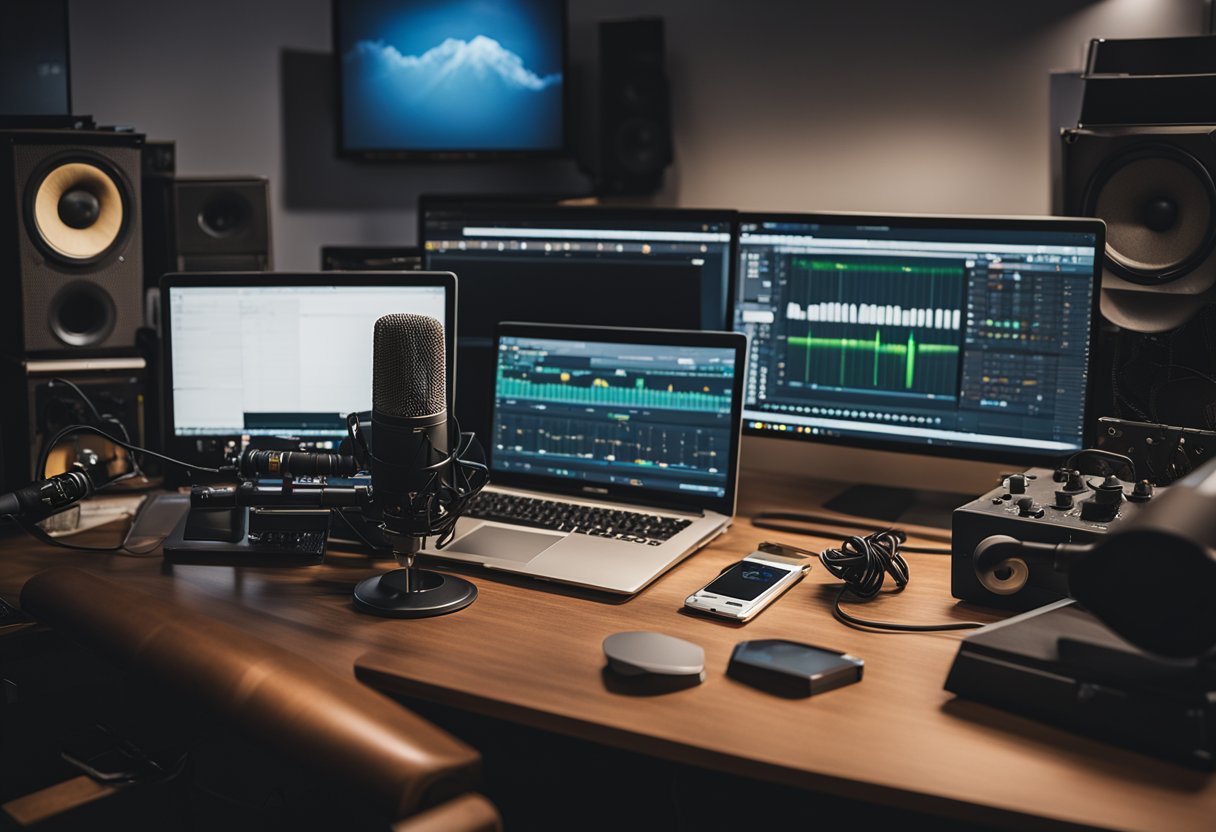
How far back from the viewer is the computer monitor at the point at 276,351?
5.89 ft

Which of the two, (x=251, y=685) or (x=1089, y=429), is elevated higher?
(x=1089, y=429)

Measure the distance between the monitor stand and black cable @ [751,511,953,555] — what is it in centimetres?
5

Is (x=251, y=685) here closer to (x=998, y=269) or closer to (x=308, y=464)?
(x=308, y=464)

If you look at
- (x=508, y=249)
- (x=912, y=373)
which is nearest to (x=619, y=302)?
(x=508, y=249)

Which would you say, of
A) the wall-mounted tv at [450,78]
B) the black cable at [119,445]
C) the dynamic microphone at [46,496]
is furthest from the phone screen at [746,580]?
the wall-mounted tv at [450,78]

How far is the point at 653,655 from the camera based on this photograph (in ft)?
4.12

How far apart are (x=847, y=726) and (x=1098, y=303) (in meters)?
0.85

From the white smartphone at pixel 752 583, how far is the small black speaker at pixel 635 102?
42.6 inches

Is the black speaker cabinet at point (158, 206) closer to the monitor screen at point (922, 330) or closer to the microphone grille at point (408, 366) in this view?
the microphone grille at point (408, 366)

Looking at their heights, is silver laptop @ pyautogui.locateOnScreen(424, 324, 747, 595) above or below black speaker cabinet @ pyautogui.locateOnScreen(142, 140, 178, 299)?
below

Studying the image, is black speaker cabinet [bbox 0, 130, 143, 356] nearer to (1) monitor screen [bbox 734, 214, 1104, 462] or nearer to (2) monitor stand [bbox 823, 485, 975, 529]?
(1) monitor screen [bbox 734, 214, 1104, 462]

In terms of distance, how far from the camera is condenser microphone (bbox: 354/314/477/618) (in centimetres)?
136

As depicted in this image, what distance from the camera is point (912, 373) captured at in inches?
71.0

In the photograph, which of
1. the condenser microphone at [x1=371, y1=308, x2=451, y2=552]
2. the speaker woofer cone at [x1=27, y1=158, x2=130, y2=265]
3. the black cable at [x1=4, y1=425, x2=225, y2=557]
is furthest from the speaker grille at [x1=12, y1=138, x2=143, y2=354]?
the condenser microphone at [x1=371, y1=308, x2=451, y2=552]
